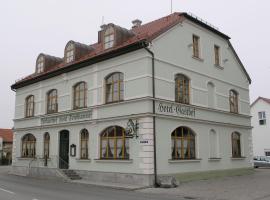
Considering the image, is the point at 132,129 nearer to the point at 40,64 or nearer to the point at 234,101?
the point at 234,101

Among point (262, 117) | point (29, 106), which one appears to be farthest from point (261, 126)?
point (29, 106)

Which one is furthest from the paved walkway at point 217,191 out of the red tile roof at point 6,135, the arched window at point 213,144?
the red tile roof at point 6,135

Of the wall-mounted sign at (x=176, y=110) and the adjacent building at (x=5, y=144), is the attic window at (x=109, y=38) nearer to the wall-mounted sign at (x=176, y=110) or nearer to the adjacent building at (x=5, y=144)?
the wall-mounted sign at (x=176, y=110)

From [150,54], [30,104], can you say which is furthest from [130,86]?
[30,104]

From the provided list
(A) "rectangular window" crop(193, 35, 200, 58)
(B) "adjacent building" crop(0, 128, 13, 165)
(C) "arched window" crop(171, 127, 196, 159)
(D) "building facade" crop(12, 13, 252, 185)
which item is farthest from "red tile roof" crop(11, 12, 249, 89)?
(B) "adjacent building" crop(0, 128, 13, 165)

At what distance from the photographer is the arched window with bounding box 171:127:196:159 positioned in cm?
2120

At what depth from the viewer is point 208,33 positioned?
25.8 metres

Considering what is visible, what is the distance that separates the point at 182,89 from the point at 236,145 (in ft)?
25.3

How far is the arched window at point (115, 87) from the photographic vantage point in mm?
21922

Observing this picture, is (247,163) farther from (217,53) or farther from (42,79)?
(42,79)

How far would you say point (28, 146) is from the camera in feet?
97.0

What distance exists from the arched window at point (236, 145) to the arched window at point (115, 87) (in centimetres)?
999

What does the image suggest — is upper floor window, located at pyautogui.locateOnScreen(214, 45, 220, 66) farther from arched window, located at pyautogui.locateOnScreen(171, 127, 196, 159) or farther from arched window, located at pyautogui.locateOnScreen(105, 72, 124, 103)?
arched window, located at pyautogui.locateOnScreen(105, 72, 124, 103)

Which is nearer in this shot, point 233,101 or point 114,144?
point 114,144
